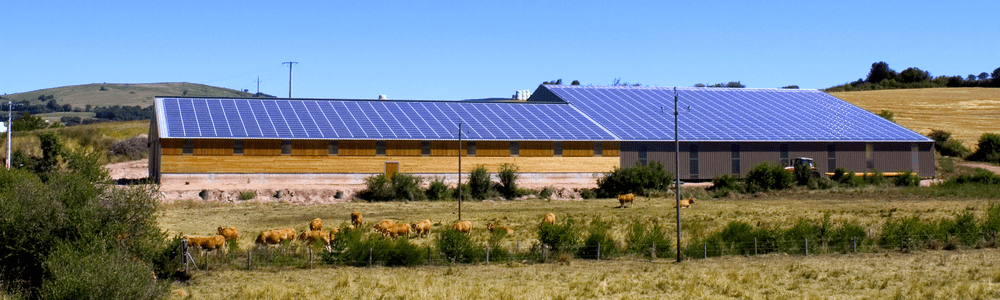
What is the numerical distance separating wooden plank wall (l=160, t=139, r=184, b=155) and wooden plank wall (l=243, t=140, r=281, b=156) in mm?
3999

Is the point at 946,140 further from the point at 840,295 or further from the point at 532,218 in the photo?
the point at 840,295

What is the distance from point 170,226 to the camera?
41.3 metres

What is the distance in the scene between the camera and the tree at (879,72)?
171750 mm

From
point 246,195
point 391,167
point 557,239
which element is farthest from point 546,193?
point 557,239

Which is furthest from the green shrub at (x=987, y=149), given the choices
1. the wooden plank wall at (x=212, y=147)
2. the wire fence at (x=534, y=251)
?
the wooden plank wall at (x=212, y=147)

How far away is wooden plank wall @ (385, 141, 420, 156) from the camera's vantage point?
211ft

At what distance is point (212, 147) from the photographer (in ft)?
198

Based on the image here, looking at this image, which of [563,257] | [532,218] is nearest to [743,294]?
[563,257]

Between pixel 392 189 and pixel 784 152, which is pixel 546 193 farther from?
pixel 784 152

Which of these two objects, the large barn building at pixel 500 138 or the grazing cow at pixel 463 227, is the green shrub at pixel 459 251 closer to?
the grazing cow at pixel 463 227

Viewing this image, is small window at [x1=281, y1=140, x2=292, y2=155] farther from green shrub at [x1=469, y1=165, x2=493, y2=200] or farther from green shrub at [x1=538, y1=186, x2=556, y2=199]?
green shrub at [x1=538, y1=186, x2=556, y2=199]

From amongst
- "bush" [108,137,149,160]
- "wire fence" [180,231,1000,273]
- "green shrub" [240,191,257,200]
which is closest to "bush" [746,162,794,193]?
"wire fence" [180,231,1000,273]

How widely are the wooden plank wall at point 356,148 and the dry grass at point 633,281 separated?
34.4 meters

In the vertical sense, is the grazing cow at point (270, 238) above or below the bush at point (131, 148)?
below
